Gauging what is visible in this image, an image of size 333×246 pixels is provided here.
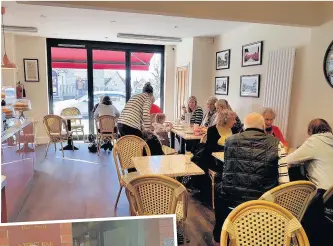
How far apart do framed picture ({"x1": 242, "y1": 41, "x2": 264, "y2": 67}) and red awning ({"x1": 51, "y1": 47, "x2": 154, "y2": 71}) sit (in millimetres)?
3277

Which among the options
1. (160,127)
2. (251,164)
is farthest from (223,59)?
(251,164)

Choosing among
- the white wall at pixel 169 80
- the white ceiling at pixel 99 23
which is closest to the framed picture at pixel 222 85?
the white ceiling at pixel 99 23

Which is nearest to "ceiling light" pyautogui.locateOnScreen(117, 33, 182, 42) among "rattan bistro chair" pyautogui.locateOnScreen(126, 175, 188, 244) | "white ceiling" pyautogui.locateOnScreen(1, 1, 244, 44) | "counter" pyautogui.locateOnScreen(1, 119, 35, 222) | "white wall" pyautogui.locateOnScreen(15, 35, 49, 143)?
"white ceiling" pyautogui.locateOnScreen(1, 1, 244, 44)

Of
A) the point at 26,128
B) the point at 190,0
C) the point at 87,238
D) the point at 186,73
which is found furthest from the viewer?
the point at 186,73

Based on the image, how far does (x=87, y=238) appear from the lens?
92 cm

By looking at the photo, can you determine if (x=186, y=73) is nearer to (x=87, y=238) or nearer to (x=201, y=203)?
(x=201, y=203)

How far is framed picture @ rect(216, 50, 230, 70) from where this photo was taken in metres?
5.39

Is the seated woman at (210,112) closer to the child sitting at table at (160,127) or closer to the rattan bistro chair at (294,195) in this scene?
the child sitting at table at (160,127)

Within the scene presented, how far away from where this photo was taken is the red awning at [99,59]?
6.88 metres

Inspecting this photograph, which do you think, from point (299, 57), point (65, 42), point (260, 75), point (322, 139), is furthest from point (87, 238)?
point (65, 42)

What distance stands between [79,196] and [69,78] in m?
4.26

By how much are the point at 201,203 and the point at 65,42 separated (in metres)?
5.40

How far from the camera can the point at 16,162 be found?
320 cm

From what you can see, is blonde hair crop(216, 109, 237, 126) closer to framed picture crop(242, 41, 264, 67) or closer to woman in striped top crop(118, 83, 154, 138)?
woman in striped top crop(118, 83, 154, 138)
